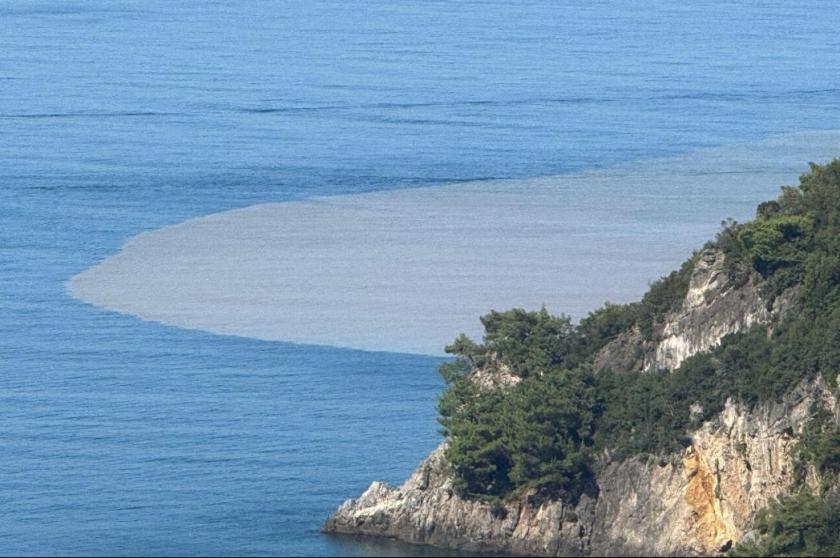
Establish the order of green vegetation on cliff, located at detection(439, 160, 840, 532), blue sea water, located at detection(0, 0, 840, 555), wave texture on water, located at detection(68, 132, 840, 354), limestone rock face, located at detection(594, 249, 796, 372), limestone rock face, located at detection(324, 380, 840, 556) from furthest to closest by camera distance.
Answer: wave texture on water, located at detection(68, 132, 840, 354)
blue sea water, located at detection(0, 0, 840, 555)
limestone rock face, located at detection(594, 249, 796, 372)
green vegetation on cliff, located at detection(439, 160, 840, 532)
limestone rock face, located at detection(324, 380, 840, 556)

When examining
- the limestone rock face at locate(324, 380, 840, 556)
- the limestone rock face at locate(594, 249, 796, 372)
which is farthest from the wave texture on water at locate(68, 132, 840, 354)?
the limestone rock face at locate(324, 380, 840, 556)

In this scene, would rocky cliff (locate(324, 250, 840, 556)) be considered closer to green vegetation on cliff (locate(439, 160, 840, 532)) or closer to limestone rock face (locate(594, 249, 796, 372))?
limestone rock face (locate(594, 249, 796, 372))

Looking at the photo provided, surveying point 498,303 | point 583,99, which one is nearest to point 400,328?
point 498,303

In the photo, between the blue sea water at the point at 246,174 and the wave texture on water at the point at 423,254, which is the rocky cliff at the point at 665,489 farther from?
the wave texture on water at the point at 423,254

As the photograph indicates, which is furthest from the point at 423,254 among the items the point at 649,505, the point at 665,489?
the point at 649,505

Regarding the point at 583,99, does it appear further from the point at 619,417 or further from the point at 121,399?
the point at 619,417

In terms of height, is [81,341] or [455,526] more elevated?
[81,341]

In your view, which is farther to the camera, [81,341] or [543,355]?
[81,341]

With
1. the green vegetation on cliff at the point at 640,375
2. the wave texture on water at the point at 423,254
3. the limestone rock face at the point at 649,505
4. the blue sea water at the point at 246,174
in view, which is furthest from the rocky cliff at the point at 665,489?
the wave texture on water at the point at 423,254
